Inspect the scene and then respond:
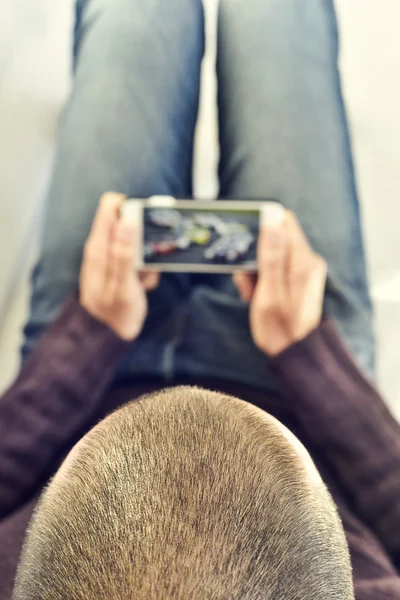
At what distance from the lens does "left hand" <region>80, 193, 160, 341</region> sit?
54 centimetres

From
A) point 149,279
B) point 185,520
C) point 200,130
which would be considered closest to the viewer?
point 185,520

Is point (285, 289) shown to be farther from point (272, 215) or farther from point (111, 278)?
point (111, 278)

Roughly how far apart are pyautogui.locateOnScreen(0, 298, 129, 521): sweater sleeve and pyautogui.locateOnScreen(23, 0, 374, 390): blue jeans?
0.04 metres

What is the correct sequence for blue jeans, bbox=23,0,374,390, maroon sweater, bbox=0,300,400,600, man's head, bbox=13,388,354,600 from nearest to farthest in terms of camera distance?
man's head, bbox=13,388,354,600 < maroon sweater, bbox=0,300,400,600 < blue jeans, bbox=23,0,374,390

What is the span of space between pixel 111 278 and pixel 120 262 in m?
0.02

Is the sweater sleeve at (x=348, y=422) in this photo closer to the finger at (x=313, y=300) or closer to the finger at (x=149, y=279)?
the finger at (x=313, y=300)

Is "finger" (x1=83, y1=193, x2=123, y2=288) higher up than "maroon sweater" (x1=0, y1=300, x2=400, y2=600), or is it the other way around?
"finger" (x1=83, y1=193, x2=123, y2=288)

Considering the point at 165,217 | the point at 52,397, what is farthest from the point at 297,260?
the point at 52,397

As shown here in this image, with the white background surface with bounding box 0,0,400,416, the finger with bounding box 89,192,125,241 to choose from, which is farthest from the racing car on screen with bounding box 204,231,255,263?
the white background surface with bounding box 0,0,400,416

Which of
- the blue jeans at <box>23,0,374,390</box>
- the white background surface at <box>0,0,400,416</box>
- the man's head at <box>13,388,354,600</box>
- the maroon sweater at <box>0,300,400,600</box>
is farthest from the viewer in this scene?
the white background surface at <box>0,0,400,416</box>

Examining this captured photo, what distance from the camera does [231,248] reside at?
0.55 meters

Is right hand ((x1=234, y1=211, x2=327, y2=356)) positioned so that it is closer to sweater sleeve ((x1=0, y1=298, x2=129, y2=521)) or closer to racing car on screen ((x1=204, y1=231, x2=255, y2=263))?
racing car on screen ((x1=204, y1=231, x2=255, y2=263))

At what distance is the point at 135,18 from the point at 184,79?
0.29ft

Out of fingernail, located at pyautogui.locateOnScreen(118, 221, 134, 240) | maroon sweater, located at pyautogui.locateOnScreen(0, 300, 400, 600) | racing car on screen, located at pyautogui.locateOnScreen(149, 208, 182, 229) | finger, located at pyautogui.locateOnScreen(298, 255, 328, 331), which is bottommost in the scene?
maroon sweater, located at pyautogui.locateOnScreen(0, 300, 400, 600)
